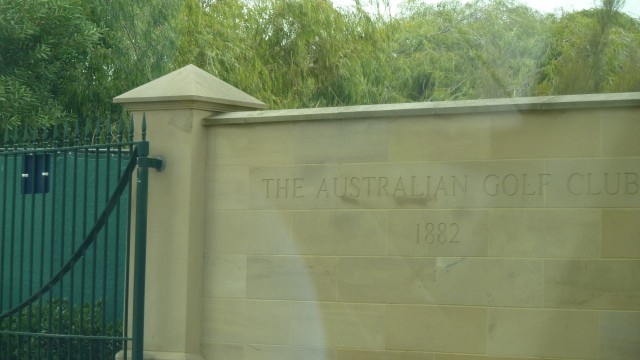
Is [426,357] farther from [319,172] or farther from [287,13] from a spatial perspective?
[287,13]

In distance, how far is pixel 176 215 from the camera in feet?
22.6

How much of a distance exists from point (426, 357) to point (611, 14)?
524 centimetres

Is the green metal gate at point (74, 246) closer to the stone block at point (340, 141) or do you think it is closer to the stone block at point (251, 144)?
the stone block at point (251, 144)

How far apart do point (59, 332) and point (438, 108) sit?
10.4 ft

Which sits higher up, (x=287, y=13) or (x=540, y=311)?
(x=287, y=13)

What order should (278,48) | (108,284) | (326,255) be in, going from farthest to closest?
(278,48), (108,284), (326,255)

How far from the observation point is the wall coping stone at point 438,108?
19.1 feet

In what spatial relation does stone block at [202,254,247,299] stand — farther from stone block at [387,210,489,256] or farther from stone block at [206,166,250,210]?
stone block at [387,210,489,256]

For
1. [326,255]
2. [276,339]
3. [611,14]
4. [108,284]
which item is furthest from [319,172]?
[611,14]

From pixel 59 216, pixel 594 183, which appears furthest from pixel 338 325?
pixel 59 216

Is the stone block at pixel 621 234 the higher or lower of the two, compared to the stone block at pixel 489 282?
higher

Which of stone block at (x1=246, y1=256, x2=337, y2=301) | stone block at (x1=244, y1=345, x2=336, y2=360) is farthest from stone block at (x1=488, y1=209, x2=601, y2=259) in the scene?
stone block at (x1=244, y1=345, x2=336, y2=360)

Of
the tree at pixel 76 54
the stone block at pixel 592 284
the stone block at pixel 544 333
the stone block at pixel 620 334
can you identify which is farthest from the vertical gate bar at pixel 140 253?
the tree at pixel 76 54

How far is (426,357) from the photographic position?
6.22 m
